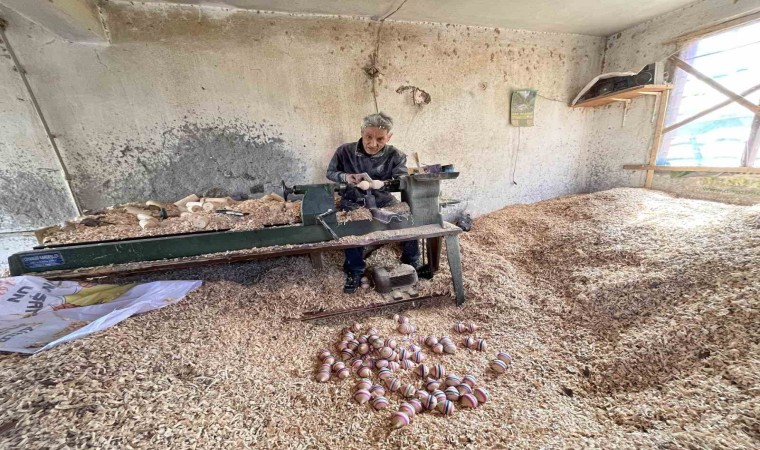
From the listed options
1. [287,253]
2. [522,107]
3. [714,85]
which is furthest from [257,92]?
[714,85]

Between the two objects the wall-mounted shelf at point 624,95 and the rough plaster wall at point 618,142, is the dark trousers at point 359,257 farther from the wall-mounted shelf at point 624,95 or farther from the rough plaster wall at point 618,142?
the rough plaster wall at point 618,142

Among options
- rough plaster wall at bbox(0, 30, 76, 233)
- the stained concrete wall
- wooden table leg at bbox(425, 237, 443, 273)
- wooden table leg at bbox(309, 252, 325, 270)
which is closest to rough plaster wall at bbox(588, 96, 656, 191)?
the stained concrete wall

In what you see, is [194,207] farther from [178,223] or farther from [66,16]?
[66,16]

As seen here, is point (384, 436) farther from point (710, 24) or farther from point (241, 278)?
point (710, 24)

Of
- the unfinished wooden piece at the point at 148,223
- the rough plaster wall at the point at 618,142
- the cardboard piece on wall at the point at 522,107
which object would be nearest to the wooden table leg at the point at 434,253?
the unfinished wooden piece at the point at 148,223

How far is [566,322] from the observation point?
6.39ft

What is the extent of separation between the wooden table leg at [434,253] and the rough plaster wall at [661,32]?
4.04 m

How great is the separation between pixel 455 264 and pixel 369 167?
130 cm

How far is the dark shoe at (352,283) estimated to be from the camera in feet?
7.81

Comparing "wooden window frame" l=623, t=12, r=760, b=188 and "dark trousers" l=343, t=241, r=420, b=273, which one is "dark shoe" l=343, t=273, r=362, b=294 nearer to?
"dark trousers" l=343, t=241, r=420, b=273

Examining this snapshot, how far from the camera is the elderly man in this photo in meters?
2.47

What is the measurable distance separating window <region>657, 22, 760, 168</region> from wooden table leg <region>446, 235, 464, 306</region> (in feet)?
13.1

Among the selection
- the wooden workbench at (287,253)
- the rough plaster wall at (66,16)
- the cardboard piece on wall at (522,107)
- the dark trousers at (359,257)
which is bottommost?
the dark trousers at (359,257)

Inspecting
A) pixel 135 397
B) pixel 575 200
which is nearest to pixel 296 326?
pixel 135 397
